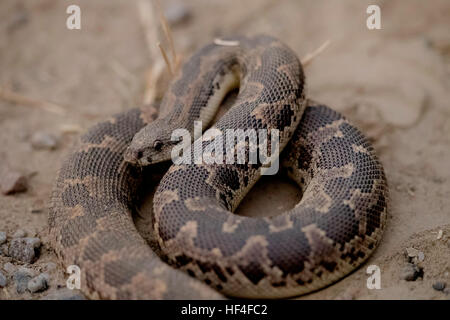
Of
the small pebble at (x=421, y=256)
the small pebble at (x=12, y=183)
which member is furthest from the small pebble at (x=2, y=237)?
the small pebble at (x=421, y=256)

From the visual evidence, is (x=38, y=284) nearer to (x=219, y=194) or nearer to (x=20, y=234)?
(x=20, y=234)

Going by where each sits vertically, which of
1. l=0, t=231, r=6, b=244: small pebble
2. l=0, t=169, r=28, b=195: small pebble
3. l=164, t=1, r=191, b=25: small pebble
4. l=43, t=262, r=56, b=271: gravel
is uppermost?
l=164, t=1, r=191, b=25: small pebble

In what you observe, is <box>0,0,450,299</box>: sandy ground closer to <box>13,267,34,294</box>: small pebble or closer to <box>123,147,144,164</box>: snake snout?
<box>13,267,34,294</box>: small pebble

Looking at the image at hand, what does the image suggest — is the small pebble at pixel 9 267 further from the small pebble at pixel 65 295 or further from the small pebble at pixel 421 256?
the small pebble at pixel 421 256

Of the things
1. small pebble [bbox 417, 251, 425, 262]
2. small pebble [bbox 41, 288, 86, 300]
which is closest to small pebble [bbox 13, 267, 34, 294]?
small pebble [bbox 41, 288, 86, 300]
